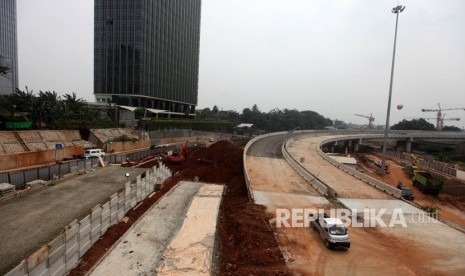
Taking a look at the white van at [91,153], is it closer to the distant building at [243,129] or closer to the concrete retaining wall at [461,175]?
the concrete retaining wall at [461,175]

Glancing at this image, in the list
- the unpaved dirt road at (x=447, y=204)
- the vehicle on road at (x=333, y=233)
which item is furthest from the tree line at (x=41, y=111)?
the unpaved dirt road at (x=447, y=204)

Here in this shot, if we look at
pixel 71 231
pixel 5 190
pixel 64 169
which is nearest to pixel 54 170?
pixel 64 169

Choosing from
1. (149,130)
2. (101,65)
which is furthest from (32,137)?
(101,65)

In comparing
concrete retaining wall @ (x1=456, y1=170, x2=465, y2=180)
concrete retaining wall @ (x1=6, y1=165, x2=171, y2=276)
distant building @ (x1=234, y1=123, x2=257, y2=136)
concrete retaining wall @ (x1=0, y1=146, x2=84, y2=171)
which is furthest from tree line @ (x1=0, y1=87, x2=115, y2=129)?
distant building @ (x1=234, y1=123, x2=257, y2=136)

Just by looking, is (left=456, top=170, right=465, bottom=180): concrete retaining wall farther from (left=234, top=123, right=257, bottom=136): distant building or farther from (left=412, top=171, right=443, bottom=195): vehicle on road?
(left=234, top=123, right=257, bottom=136): distant building

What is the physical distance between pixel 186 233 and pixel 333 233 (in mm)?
9468

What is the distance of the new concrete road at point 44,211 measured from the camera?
1529cm

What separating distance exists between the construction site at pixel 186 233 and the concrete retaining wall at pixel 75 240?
0.05 metres

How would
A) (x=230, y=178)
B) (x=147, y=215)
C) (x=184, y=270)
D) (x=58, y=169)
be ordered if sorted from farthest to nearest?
(x=230, y=178)
(x=58, y=169)
(x=147, y=215)
(x=184, y=270)

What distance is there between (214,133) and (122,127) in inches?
1653

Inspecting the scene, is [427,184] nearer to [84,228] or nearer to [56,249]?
[84,228]

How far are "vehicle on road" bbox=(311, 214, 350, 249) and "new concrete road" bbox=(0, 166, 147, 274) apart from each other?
16.1 meters

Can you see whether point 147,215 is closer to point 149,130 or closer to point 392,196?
point 392,196

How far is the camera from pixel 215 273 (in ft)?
50.6
